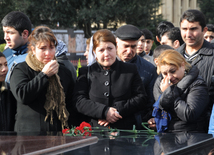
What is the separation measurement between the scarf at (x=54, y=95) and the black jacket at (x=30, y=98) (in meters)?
0.05

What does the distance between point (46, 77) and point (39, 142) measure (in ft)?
3.63

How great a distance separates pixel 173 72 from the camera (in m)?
3.18

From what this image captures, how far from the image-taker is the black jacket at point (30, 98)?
293cm

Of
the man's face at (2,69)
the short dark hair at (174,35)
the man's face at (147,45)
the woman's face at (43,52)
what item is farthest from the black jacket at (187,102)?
the man's face at (147,45)

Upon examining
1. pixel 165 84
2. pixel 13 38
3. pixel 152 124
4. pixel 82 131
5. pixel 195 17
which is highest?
pixel 195 17

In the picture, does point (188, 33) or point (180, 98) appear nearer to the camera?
point (180, 98)

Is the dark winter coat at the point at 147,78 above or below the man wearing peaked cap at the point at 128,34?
below

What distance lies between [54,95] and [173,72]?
45.1 inches

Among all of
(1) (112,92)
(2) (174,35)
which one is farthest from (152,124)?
(2) (174,35)

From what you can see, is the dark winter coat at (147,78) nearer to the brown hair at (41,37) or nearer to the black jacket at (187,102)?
the black jacket at (187,102)

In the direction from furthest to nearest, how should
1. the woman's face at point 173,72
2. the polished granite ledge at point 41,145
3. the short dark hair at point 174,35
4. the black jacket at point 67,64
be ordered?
1. the short dark hair at point 174,35
2. the black jacket at point 67,64
3. the woman's face at point 173,72
4. the polished granite ledge at point 41,145

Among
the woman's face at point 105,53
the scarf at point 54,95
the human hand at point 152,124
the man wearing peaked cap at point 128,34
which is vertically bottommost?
the human hand at point 152,124

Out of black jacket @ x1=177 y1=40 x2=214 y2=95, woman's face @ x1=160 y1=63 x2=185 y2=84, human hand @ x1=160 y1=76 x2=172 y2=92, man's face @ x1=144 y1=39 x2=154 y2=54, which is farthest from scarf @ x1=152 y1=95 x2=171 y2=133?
man's face @ x1=144 y1=39 x2=154 y2=54

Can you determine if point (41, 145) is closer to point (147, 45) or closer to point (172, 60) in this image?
point (172, 60)
